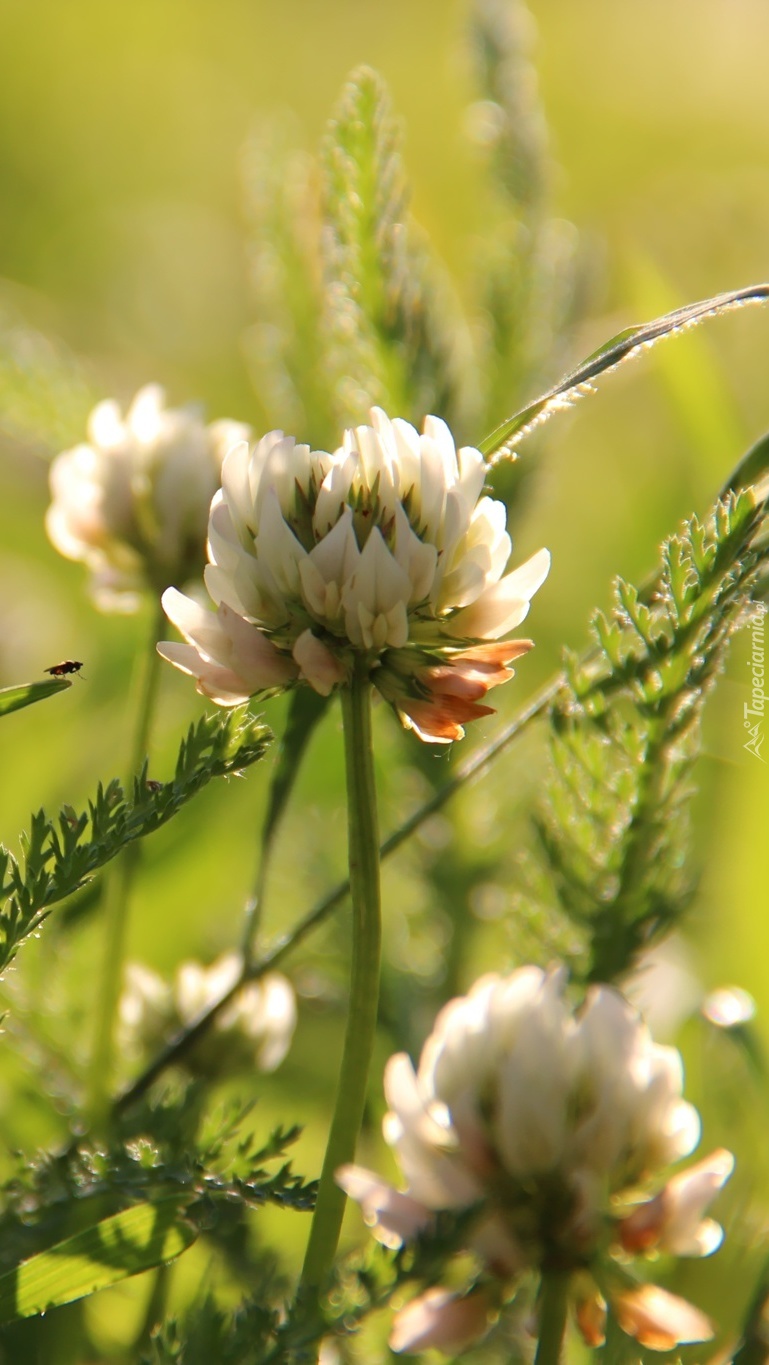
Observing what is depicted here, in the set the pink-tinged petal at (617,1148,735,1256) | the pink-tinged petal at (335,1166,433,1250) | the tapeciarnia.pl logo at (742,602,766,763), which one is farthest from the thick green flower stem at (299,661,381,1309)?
the tapeciarnia.pl logo at (742,602,766,763)

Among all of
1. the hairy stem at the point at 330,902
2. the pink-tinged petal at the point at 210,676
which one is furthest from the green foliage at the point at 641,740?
the pink-tinged petal at the point at 210,676

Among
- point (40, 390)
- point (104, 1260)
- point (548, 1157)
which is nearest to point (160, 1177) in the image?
point (104, 1260)

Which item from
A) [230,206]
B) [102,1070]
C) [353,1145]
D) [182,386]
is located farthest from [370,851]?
[230,206]

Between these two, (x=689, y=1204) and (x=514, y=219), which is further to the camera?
(x=514, y=219)

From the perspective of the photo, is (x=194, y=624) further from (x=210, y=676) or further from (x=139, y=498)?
(x=139, y=498)

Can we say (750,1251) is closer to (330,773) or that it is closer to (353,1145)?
(353,1145)
